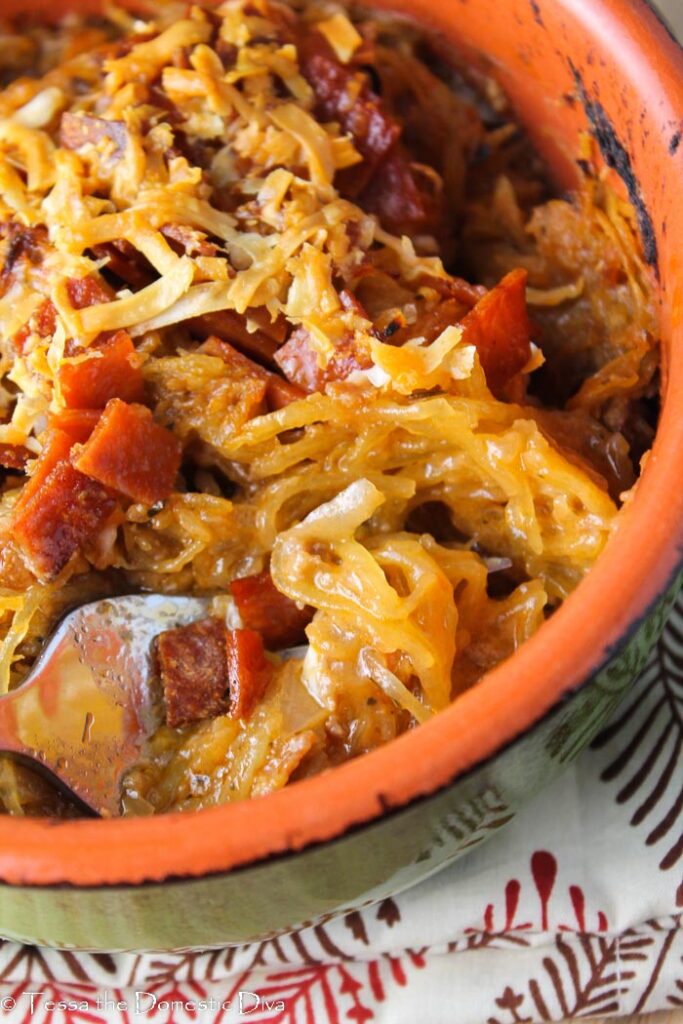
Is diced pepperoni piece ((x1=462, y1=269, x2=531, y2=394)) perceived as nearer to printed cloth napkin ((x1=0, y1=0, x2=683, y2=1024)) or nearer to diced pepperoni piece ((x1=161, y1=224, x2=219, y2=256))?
diced pepperoni piece ((x1=161, y1=224, x2=219, y2=256))

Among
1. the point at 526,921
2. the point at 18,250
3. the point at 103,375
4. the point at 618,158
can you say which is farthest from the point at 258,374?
the point at 526,921

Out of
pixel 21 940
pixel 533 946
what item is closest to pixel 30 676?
pixel 21 940

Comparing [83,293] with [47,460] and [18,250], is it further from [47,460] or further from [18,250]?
[47,460]

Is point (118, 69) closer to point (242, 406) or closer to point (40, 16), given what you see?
point (40, 16)

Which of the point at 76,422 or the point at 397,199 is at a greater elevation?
the point at 397,199

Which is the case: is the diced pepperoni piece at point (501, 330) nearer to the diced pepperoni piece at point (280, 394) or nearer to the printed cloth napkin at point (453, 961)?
the diced pepperoni piece at point (280, 394)
